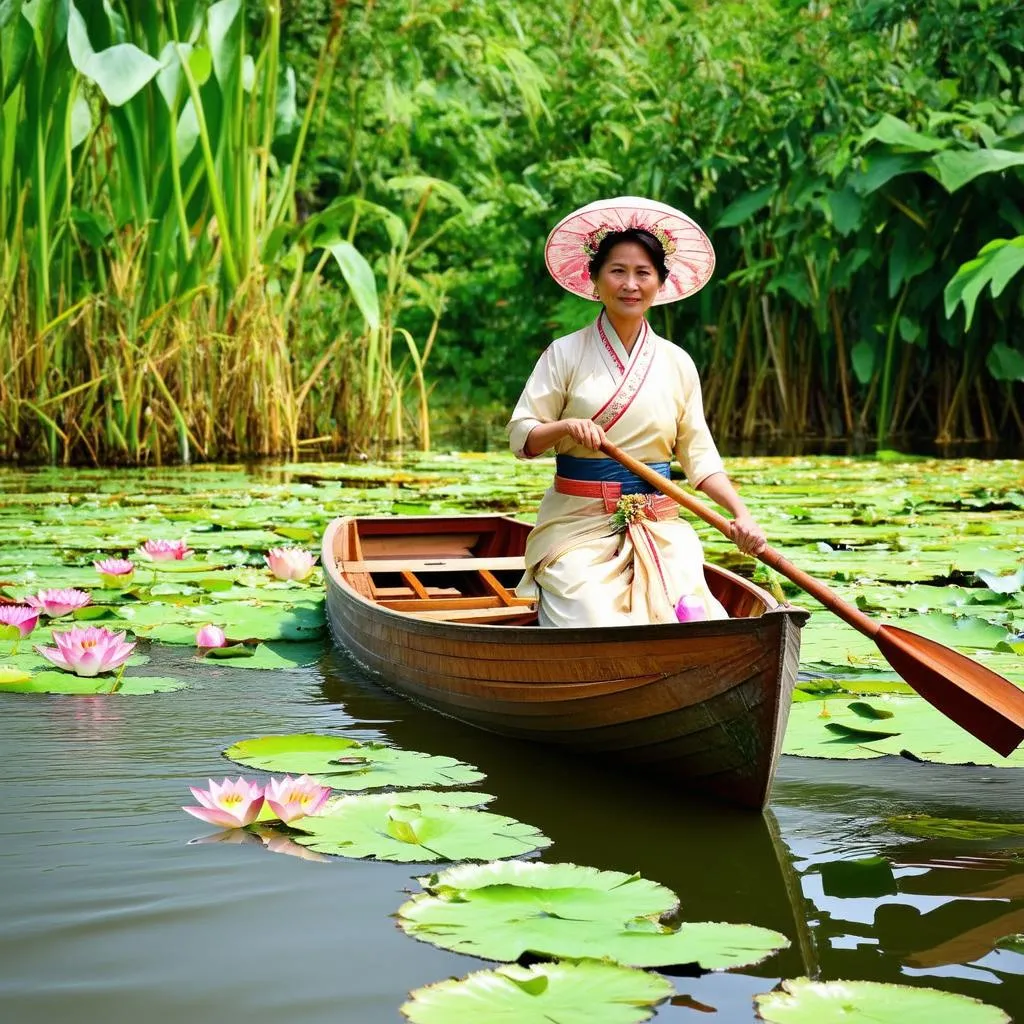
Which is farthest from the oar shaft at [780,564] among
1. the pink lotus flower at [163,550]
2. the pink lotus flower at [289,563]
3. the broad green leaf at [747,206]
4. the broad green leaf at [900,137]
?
the broad green leaf at [747,206]

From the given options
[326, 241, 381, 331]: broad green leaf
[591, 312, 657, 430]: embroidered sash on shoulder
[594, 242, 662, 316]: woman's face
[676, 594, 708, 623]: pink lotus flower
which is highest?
[326, 241, 381, 331]: broad green leaf

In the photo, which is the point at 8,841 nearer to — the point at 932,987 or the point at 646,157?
the point at 932,987

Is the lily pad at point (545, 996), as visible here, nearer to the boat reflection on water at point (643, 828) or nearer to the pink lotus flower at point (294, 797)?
the boat reflection on water at point (643, 828)

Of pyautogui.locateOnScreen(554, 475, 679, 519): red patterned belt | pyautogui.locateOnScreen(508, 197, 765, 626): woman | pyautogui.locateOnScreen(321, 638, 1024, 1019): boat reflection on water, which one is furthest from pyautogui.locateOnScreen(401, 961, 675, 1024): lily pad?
pyautogui.locateOnScreen(554, 475, 679, 519): red patterned belt

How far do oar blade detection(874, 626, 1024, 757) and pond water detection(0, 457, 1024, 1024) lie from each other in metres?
0.13

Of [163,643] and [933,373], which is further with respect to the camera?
[933,373]

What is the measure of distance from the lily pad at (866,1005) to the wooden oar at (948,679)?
81 centimetres

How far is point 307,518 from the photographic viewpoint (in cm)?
543

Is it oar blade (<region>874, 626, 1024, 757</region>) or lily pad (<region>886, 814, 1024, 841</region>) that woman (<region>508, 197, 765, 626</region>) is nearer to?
oar blade (<region>874, 626, 1024, 757</region>)

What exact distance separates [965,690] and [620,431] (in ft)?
2.93

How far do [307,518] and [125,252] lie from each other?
7.77ft

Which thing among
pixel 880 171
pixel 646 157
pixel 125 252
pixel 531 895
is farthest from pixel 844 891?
pixel 646 157

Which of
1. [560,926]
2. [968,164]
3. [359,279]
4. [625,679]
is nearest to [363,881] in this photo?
[560,926]

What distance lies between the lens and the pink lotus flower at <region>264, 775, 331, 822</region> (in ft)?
6.75
